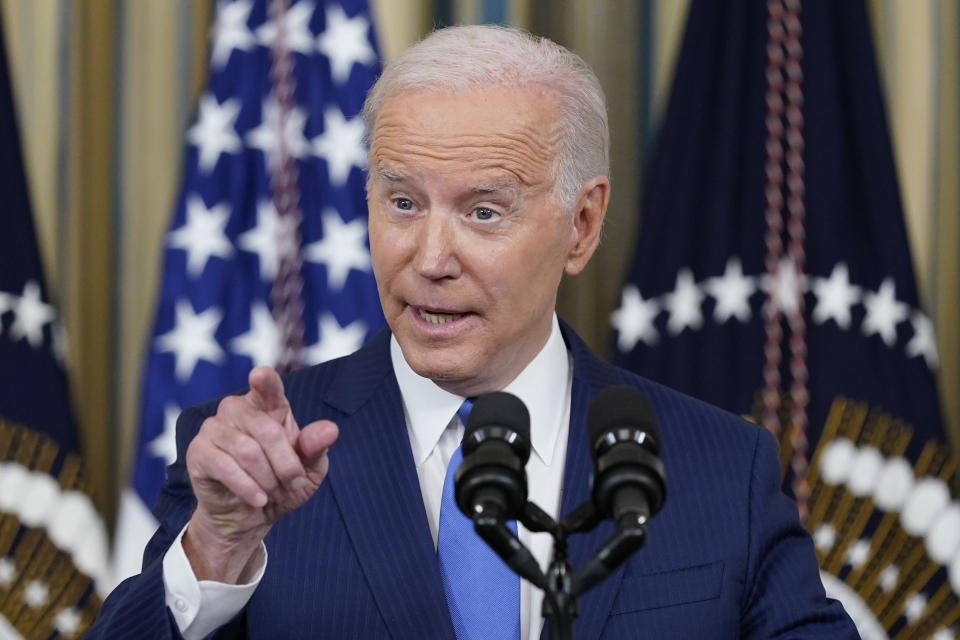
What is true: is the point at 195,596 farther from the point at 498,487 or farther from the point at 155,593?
the point at 498,487

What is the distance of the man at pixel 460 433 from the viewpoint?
185 centimetres

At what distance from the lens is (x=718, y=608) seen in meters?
1.89

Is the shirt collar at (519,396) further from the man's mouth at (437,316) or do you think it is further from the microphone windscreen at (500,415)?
the microphone windscreen at (500,415)

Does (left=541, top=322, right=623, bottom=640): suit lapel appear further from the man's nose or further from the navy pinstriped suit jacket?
the man's nose

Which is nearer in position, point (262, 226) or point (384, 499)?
point (384, 499)

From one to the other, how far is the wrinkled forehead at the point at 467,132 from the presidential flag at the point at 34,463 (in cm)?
172

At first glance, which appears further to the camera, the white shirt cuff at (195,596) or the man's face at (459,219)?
the man's face at (459,219)

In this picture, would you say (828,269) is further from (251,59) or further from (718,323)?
(251,59)

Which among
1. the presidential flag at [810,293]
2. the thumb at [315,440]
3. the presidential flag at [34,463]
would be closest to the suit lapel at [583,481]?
the thumb at [315,440]

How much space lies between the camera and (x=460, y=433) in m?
2.04

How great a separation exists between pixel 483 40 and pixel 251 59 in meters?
1.59

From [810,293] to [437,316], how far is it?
165 cm

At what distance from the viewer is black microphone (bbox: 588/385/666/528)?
1173mm

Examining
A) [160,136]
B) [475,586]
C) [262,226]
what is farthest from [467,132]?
[160,136]
